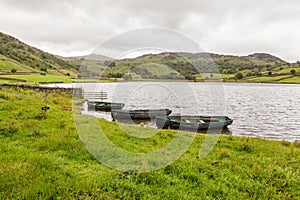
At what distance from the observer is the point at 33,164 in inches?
286

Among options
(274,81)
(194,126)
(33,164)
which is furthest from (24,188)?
(274,81)

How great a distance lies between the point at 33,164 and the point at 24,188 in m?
1.68

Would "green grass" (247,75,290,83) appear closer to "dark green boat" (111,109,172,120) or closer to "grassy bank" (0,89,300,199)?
"dark green boat" (111,109,172,120)

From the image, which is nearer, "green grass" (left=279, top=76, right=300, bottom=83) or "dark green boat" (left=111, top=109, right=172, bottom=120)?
"dark green boat" (left=111, top=109, right=172, bottom=120)

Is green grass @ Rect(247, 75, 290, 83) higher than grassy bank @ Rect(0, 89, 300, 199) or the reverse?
higher

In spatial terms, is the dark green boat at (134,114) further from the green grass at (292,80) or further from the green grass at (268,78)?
the green grass at (268,78)

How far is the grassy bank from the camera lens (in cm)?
600

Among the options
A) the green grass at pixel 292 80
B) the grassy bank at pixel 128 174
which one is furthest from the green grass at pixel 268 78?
the grassy bank at pixel 128 174

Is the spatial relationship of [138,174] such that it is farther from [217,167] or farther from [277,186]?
[277,186]

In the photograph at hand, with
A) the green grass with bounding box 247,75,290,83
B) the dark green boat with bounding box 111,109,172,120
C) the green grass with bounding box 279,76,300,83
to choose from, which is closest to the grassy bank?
the dark green boat with bounding box 111,109,172,120

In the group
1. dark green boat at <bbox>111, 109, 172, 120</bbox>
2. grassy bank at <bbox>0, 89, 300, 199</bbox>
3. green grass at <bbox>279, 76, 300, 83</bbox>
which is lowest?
dark green boat at <bbox>111, 109, 172, 120</bbox>

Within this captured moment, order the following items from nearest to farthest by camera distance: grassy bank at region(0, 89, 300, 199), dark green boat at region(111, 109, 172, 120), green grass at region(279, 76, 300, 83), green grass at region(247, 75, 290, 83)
Result: 1. grassy bank at region(0, 89, 300, 199)
2. dark green boat at region(111, 109, 172, 120)
3. green grass at region(279, 76, 300, 83)
4. green grass at region(247, 75, 290, 83)

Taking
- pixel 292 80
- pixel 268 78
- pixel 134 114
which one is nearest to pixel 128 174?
pixel 134 114

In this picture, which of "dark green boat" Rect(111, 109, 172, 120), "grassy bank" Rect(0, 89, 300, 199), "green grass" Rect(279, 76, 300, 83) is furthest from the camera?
"green grass" Rect(279, 76, 300, 83)
